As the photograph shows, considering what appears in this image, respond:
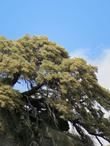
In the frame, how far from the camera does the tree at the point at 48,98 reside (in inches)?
556

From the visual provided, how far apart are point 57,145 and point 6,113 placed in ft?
6.28

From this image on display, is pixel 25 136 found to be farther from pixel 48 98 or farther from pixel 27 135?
pixel 48 98

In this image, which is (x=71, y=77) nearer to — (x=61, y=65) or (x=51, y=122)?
(x=61, y=65)

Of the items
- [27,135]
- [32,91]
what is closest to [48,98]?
[32,91]

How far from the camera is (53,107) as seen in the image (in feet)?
47.3

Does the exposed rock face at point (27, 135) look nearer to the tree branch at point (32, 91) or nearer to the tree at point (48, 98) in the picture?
the tree at point (48, 98)

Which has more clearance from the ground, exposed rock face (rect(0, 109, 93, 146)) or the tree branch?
the tree branch

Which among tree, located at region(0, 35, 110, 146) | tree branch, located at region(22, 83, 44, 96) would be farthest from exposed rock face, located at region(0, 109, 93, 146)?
tree branch, located at region(22, 83, 44, 96)

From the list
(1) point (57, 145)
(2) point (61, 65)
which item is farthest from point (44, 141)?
(2) point (61, 65)

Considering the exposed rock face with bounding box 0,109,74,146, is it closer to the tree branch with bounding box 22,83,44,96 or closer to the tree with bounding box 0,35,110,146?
the tree with bounding box 0,35,110,146

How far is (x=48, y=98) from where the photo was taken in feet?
47.7

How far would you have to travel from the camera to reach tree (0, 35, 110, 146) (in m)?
14.1

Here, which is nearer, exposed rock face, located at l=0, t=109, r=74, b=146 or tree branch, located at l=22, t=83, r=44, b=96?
exposed rock face, located at l=0, t=109, r=74, b=146

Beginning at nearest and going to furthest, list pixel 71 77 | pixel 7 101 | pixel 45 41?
pixel 7 101
pixel 71 77
pixel 45 41
